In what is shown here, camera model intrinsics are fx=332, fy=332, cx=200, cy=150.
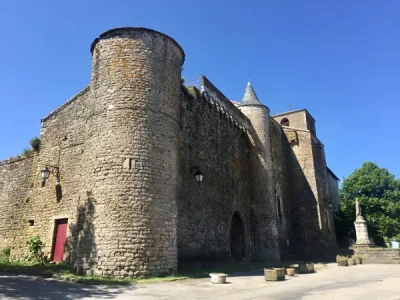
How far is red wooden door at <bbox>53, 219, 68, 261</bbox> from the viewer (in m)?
14.7

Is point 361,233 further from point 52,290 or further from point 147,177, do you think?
point 52,290

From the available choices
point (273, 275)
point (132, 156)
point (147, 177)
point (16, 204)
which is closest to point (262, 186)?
point (273, 275)

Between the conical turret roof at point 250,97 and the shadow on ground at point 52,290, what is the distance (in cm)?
1852

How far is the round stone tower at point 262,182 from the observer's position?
22.0 meters

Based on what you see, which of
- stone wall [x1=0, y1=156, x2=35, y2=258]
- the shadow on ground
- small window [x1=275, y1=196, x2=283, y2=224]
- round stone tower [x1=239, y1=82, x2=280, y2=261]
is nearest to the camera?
the shadow on ground

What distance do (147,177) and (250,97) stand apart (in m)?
16.0

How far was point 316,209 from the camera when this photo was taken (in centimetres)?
2750

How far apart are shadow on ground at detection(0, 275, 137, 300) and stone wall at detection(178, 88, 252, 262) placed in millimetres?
5582

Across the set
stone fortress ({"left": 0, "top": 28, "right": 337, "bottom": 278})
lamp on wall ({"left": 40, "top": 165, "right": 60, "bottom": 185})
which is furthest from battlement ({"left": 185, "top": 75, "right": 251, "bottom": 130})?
lamp on wall ({"left": 40, "top": 165, "right": 60, "bottom": 185})

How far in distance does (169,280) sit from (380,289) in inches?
240

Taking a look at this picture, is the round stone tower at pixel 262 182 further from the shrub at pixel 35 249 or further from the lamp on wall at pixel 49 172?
the shrub at pixel 35 249

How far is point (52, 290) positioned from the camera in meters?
8.34

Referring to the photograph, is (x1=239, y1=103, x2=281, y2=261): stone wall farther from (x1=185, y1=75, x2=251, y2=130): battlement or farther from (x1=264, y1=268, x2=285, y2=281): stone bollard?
(x1=264, y1=268, x2=285, y2=281): stone bollard

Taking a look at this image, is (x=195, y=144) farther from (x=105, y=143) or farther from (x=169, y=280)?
Answer: (x=169, y=280)
